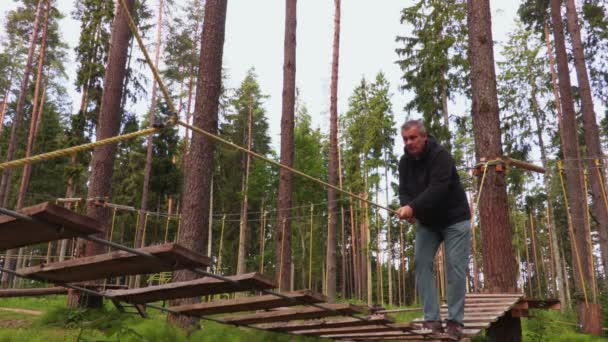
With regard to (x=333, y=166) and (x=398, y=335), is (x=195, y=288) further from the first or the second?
(x=333, y=166)

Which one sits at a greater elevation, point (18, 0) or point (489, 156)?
point (18, 0)

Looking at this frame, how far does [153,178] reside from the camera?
24281 millimetres

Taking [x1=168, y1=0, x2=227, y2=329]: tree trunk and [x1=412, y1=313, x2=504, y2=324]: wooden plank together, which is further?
[x1=168, y1=0, x2=227, y2=329]: tree trunk

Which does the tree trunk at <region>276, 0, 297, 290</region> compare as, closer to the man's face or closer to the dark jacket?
the dark jacket

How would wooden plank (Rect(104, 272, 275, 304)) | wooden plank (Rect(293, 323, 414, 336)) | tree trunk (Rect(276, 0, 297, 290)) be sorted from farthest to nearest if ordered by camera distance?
1. tree trunk (Rect(276, 0, 297, 290))
2. wooden plank (Rect(293, 323, 414, 336))
3. wooden plank (Rect(104, 272, 275, 304))

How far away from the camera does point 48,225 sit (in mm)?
2283

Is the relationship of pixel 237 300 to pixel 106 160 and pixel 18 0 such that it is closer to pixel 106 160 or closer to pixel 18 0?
pixel 106 160

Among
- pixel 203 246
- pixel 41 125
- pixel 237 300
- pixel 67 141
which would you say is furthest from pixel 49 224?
pixel 41 125

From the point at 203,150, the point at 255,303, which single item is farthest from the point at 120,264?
the point at 203,150

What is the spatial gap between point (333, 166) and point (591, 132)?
673 centimetres

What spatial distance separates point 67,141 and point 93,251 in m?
11.3

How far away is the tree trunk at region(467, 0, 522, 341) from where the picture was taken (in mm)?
5562

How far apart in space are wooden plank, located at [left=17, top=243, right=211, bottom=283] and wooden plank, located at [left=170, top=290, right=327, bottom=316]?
76cm

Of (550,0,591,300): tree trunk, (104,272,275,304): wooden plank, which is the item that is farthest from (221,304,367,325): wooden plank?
(550,0,591,300): tree trunk
